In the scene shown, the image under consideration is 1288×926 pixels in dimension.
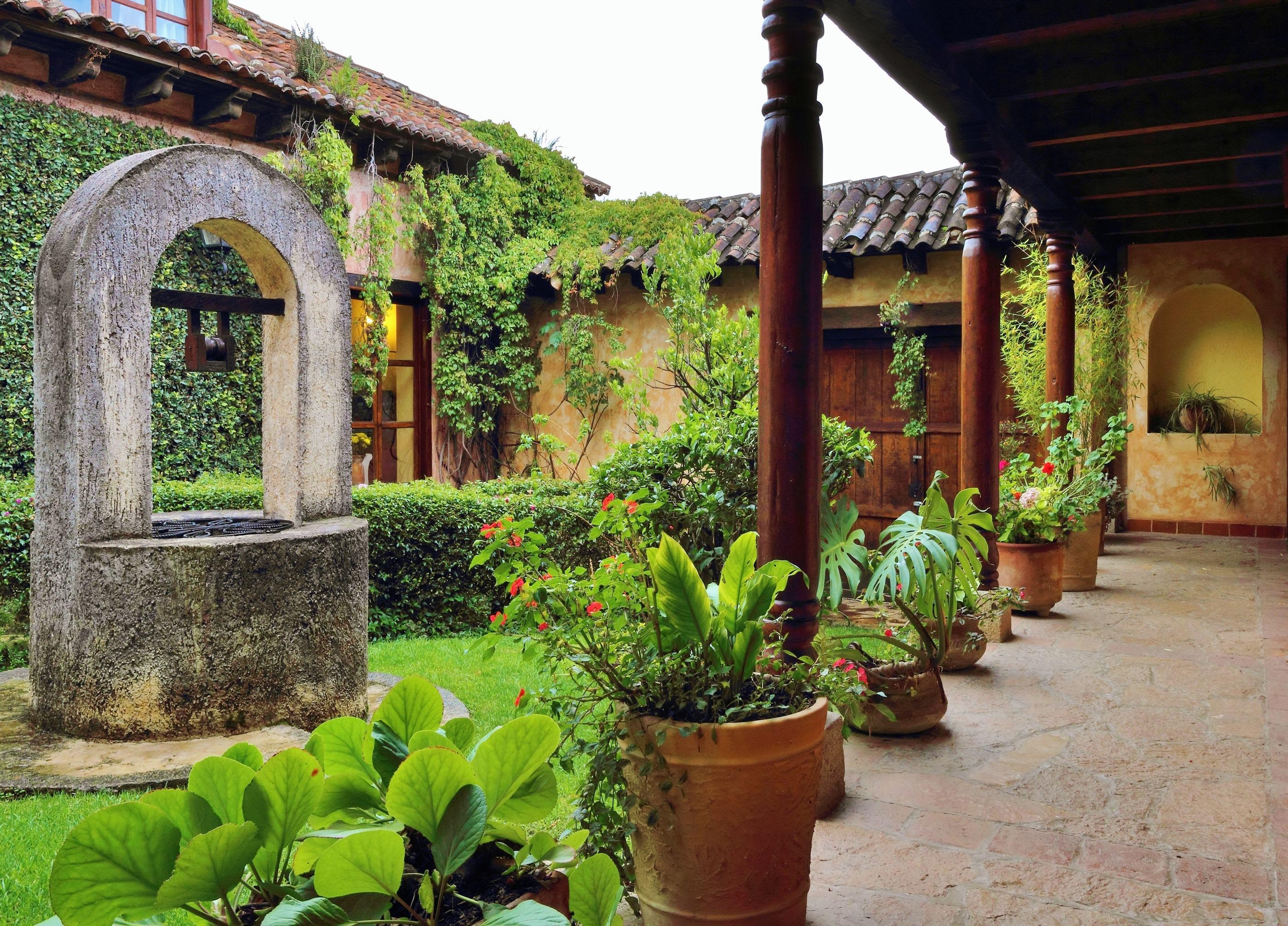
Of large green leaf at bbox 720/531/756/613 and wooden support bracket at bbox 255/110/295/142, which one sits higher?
wooden support bracket at bbox 255/110/295/142

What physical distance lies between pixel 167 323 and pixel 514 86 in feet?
104

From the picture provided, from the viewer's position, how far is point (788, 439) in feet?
9.46

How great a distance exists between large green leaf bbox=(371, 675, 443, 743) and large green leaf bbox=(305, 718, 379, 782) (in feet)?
0.10

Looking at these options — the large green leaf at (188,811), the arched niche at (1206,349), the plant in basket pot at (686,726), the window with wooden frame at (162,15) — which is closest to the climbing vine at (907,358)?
the arched niche at (1206,349)

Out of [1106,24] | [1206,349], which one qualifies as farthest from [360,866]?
[1206,349]

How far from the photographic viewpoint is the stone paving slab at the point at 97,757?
3.34m

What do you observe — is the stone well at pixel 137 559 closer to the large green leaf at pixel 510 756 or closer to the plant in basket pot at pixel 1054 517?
the large green leaf at pixel 510 756

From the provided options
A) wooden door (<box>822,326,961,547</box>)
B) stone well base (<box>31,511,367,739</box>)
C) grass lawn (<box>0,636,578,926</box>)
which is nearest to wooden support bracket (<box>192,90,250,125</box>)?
grass lawn (<box>0,636,578,926</box>)

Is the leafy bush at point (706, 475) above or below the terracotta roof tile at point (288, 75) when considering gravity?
below

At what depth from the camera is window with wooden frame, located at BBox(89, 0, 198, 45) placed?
308 inches

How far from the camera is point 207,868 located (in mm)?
925

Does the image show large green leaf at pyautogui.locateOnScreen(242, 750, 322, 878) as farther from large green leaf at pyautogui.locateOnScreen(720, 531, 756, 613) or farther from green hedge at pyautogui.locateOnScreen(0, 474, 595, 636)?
green hedge at pyautogui.locateOnScreen(0, 474, 595, 636)

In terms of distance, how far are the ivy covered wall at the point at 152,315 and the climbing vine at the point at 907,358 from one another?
5916 mm

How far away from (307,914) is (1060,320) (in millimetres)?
7384
